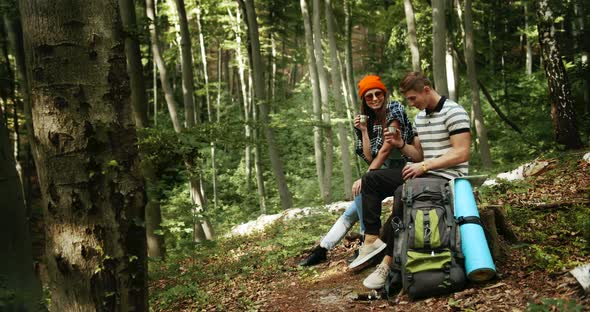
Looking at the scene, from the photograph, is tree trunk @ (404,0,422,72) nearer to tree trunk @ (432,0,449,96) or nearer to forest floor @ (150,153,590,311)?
tree trunk @ (432,0,449,96)

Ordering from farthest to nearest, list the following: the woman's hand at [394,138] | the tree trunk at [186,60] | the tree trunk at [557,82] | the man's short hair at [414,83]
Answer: the tree trunk at [186,60] → the tree trunk at [557,82] → the woman's hand at [394,138] → the man's short hair at [414,83]

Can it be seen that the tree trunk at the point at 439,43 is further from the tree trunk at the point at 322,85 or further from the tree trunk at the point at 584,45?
the tree trunk at the point at 584,45

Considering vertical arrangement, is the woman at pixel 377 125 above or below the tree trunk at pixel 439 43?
below

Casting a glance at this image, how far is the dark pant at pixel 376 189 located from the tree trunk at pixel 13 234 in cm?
306

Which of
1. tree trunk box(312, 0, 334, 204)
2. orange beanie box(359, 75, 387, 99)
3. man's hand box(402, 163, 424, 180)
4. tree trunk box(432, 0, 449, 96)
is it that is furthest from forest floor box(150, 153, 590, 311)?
tree trunk box(312, 0, 334, 204)

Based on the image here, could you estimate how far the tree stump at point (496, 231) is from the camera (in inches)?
164

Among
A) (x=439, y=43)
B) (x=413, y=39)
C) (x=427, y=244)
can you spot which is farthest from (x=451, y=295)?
(x=413, y=39)

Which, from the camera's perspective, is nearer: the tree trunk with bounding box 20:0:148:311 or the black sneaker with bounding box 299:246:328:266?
the tree trunk with bounding box 20:0:148:311

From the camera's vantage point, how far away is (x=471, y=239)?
144 inches

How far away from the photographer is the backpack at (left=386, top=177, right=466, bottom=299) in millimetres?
3656

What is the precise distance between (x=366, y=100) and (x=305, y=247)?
9.04ft

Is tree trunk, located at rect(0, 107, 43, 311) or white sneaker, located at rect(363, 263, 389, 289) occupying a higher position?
tree trunk, located at rect(0, 107, 43, 311)

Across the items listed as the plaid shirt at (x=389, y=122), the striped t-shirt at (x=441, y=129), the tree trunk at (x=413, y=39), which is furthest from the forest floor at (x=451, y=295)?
the tree trunk at (x=413, y=39)

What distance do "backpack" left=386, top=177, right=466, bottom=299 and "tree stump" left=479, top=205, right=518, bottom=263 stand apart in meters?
0.60
